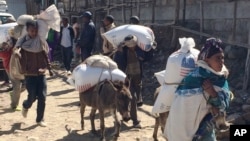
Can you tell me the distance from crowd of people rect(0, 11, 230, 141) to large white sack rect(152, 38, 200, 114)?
0.41 m

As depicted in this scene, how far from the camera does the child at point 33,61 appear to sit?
7.37 m

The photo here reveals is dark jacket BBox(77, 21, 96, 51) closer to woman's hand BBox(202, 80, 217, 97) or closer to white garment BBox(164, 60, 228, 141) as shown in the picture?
white garment BBox(164, 60, 228, 141)

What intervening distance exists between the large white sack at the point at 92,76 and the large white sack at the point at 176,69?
6.28 feet

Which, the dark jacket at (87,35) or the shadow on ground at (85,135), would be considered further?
the dark jacket at (87,35)

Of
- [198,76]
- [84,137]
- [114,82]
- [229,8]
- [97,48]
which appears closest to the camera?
[198,76]

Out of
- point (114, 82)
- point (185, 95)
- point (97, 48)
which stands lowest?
point (97, 48)

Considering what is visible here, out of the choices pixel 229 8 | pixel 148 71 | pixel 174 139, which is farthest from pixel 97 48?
pixel 174 139

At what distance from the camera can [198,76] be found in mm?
3938

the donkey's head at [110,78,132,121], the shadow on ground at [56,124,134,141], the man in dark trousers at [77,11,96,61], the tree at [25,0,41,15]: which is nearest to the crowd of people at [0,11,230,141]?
the man in dark trousers at [77,11,96,61]

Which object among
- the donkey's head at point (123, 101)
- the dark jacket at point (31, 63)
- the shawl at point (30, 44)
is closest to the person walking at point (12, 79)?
the dark jacket at point (31, 63)

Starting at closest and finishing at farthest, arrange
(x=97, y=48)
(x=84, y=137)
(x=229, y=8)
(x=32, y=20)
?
(x=84, y=137) → (x=32, y=20) → (x=229, y=8) → (x=97, y=48)

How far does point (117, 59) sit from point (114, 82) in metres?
0.87

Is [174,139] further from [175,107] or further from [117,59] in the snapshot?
[117,59]

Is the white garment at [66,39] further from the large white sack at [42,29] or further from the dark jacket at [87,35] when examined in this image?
the large white sack at [42,29]
